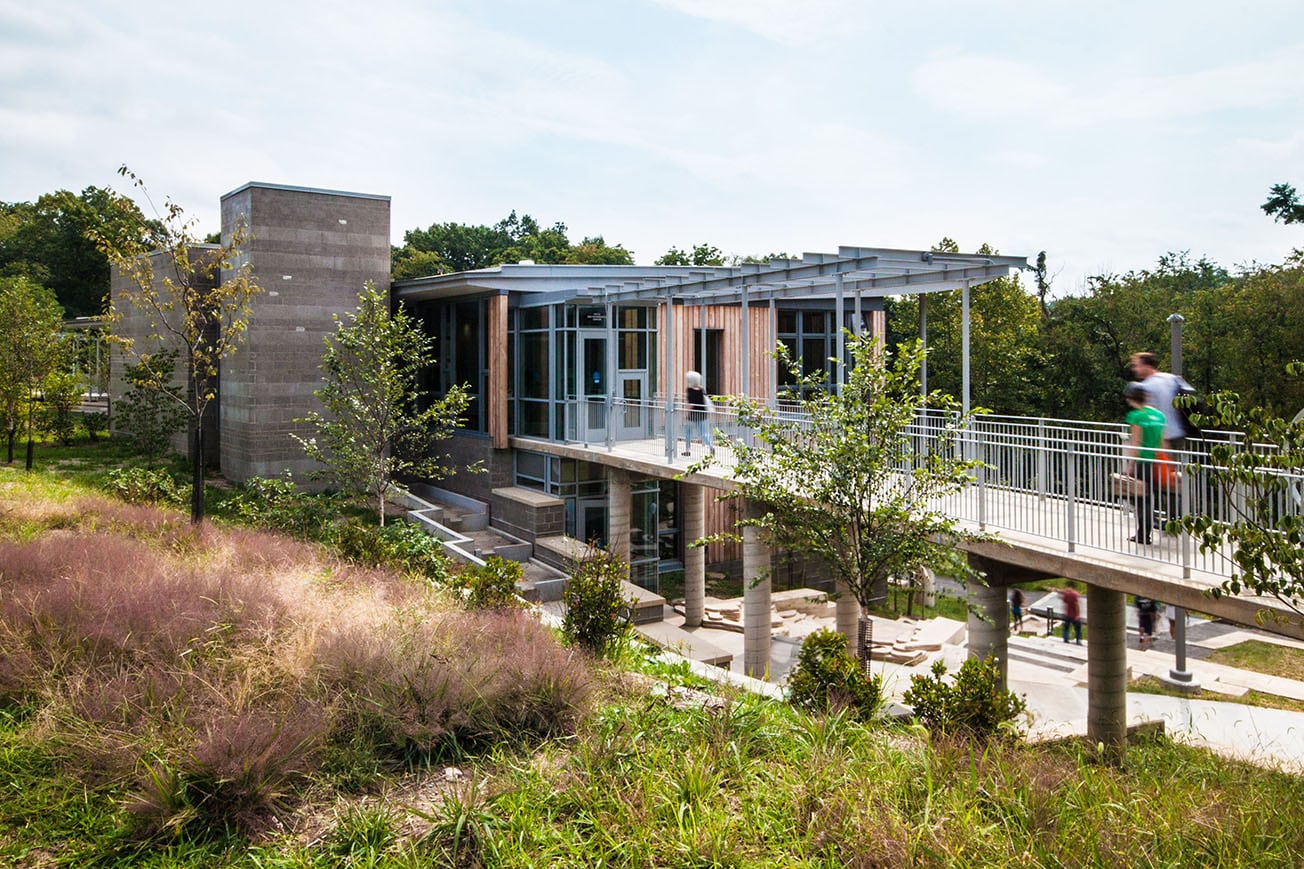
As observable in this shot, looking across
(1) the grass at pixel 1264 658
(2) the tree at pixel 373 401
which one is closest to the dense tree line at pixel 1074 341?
(1) the grass at pixel 1264 658

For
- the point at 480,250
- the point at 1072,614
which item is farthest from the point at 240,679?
the point at 480,250

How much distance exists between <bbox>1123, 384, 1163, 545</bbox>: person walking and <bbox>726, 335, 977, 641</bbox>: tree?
5.94 feet

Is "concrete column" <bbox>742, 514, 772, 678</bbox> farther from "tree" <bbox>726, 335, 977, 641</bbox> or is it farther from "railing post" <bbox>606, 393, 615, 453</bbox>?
"tree" <bbox>726, 335, 977, 641</bbox>

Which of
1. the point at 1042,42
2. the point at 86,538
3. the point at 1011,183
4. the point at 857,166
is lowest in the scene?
the point at 86,538

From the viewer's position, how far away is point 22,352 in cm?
2188

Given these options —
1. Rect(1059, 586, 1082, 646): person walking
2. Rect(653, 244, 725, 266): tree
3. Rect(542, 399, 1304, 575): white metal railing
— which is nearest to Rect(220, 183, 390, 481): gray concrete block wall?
Rect(542, 399, 1304, 575): white metal railing

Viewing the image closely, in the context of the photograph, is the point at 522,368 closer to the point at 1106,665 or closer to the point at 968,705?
the point at 1106,665

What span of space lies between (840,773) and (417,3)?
10.1 m

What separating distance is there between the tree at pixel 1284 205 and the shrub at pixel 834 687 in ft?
88.1

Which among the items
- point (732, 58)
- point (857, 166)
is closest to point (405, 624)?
point (732, 58)

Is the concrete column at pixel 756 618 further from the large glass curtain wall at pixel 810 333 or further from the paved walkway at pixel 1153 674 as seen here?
the large glass curtain wall at pixel 810 333

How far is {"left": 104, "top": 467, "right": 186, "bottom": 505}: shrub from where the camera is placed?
16.0 metres

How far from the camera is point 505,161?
27094mm

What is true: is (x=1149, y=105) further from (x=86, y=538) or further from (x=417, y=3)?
(x=86, y=538)
